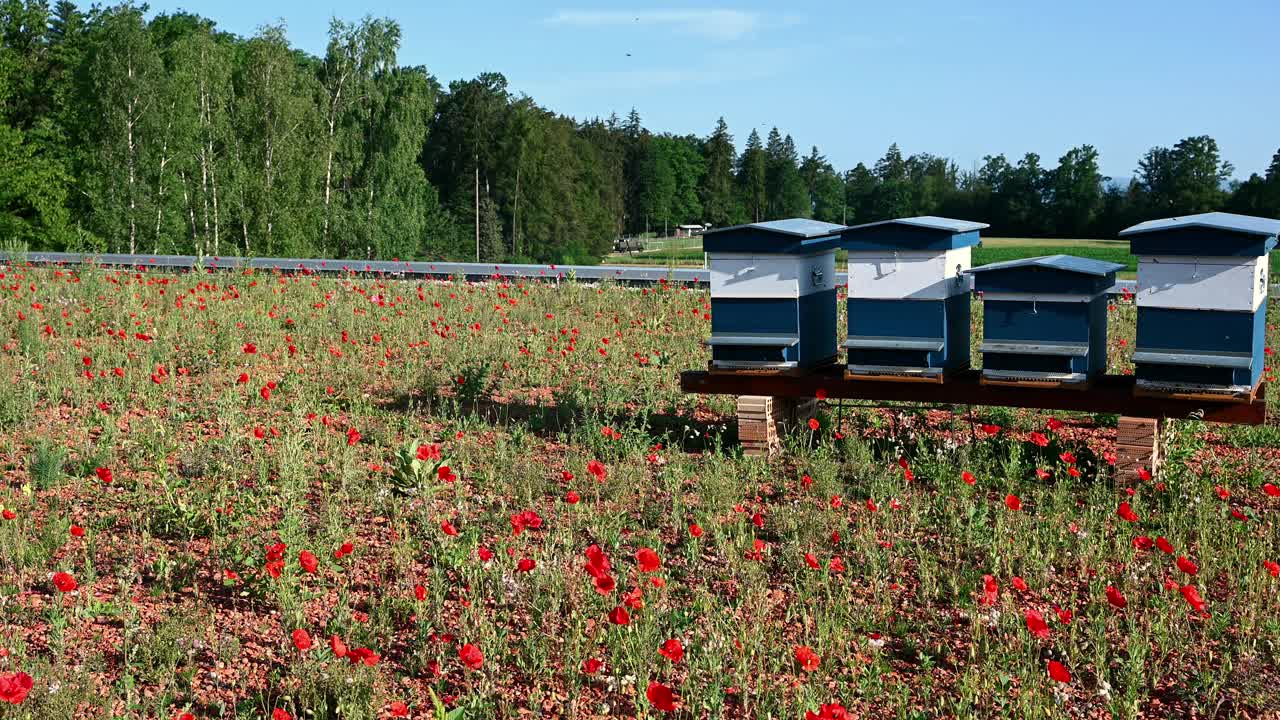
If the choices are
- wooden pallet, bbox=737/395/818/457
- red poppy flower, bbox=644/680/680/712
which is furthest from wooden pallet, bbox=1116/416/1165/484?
red poppy flower, bbox=644/680/680/712

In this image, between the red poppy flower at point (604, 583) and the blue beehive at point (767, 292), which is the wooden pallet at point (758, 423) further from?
the red poppy flower at point (604, 583)

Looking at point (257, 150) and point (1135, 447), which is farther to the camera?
point (257, 150)

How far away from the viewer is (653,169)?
102 m

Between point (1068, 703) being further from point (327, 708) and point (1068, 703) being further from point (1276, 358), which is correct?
point (1276, 358)

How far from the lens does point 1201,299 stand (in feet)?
23.1

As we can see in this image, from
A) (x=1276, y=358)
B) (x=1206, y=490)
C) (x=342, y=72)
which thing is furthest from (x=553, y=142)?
(x=1206, y=490)

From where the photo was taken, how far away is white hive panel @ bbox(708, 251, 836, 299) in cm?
818

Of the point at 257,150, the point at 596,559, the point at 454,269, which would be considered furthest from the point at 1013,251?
the point at 596,559

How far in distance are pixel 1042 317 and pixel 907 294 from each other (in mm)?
874

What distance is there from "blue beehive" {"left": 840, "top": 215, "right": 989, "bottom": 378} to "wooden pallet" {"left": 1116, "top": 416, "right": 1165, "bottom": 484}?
1.23 metres

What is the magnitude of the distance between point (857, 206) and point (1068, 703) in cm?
11420

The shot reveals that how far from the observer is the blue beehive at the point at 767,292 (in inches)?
321

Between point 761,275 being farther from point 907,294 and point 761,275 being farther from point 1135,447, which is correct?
point 1135,447

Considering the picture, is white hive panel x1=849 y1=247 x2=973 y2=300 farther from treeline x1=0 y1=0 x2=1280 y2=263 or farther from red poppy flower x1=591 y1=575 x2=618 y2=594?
treeline x1=0 y1=0 x2=1280 y2=263
